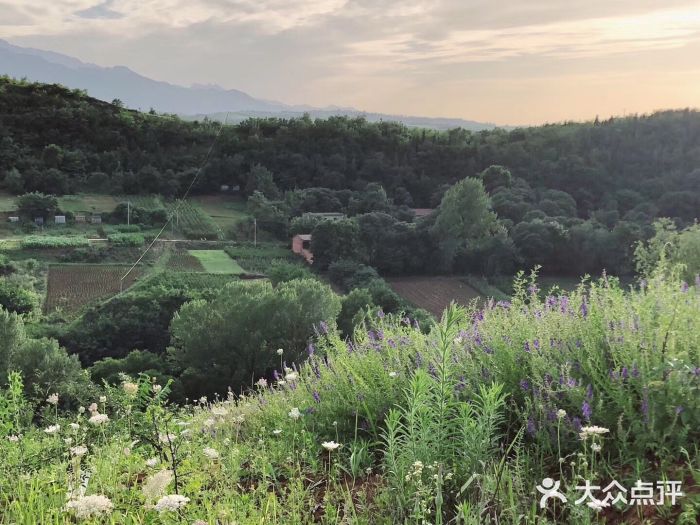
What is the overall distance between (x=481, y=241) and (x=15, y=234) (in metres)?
30.7

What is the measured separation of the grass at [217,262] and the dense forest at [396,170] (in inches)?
244

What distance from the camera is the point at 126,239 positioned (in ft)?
127

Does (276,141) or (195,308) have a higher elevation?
(276,141)

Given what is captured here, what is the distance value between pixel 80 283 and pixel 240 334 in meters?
19.0

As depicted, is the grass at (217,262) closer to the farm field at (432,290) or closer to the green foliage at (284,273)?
the green foliage at (284,273)

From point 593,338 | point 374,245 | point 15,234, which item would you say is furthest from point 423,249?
point 593,338

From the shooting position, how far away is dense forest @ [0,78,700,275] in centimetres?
4409

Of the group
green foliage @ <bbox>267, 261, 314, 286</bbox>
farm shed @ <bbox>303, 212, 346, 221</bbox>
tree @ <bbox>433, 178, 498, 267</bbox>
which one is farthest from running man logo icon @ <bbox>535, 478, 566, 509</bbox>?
farm shed @ <bbox>303, 212, 346, 221</bbox>

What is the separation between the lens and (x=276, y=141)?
58.8 m

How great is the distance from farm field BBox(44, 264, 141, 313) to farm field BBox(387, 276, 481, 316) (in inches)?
610

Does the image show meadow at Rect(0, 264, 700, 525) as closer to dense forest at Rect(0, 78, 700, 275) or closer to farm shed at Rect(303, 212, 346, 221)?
dense forest at Rect(0, 78, 700, 275)

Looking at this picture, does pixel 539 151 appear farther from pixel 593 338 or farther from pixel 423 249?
pixel 593 338

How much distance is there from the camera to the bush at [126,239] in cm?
3781

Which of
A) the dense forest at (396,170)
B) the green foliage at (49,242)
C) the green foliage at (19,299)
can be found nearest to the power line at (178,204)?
the dense forest at (396,170)
